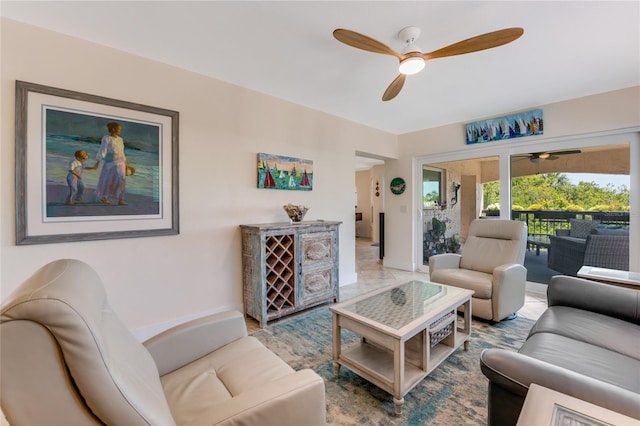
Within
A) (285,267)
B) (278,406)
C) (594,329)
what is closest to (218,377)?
(278,406)

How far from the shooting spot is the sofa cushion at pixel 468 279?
99.3 inches

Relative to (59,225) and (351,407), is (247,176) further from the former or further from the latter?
(351,407)

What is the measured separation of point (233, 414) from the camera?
789 mm

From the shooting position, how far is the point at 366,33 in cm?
201

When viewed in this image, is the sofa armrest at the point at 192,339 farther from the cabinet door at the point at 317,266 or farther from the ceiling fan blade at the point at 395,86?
the ceiling fan blade at the point at 395,86

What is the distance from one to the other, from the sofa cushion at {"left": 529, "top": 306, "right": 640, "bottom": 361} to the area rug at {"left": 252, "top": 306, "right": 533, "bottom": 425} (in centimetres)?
59

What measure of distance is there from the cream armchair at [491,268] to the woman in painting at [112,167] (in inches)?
124

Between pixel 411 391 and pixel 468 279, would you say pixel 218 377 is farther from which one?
pixel 468 279

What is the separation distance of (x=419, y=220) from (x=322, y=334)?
304 centimetres

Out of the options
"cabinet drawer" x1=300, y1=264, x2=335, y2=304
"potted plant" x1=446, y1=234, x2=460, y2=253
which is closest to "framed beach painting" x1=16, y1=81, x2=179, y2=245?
"cabinet drawer" x1=300, y1=264, x2=335, y2=304

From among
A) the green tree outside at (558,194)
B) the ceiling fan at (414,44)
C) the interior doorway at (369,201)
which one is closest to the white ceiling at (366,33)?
the ceiling fan at (414,44)

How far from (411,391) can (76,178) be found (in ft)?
9.41

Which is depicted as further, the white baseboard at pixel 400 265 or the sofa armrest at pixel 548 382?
the white baseboard at pixel 400 265

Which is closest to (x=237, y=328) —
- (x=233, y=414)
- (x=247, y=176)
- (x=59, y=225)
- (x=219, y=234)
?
(x=233, y=414)
